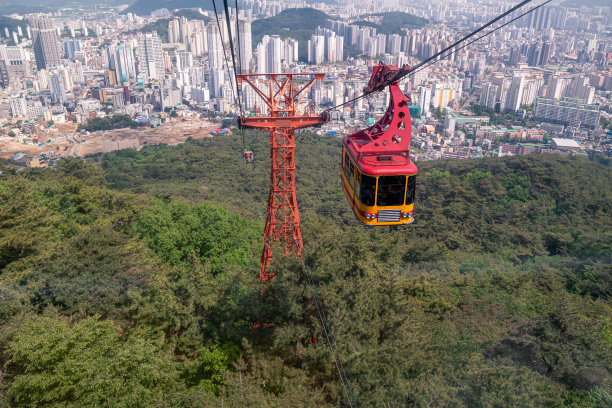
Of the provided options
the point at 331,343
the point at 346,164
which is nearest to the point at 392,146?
the point at 346,164

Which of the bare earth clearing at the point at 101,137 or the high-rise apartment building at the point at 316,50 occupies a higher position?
the high-rise apartment building at the point at 316,50

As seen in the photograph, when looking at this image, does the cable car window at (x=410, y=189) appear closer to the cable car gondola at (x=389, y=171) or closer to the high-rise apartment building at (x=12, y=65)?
the cable car gondola at (x=389, y=171)

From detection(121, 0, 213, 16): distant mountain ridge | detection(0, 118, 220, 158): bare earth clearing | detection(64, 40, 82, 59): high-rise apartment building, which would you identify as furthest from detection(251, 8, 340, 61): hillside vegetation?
detection(121, 0, 213, 16): distant mountain ridge

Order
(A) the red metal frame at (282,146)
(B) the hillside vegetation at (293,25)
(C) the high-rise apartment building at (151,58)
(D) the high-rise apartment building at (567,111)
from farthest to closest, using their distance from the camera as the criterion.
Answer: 1. (B) the hillside vegetation at (293,25)
2. (C) the high-rise apartment building at (151,58)
3. (D) the high-rise apartment building at (567,111)
4. (A) the red metal frame at (282,146)

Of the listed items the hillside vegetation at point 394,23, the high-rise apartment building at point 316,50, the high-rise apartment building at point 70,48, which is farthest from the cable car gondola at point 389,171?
the high-rise apartment building at point 70,48

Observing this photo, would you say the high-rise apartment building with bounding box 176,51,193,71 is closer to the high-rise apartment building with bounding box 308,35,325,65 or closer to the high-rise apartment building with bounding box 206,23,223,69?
the high-rise apartment building with bounding box 206,23,223,69

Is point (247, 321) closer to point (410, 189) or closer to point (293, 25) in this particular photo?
point (410, 189)

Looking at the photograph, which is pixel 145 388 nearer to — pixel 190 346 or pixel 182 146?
pixel 190 346
